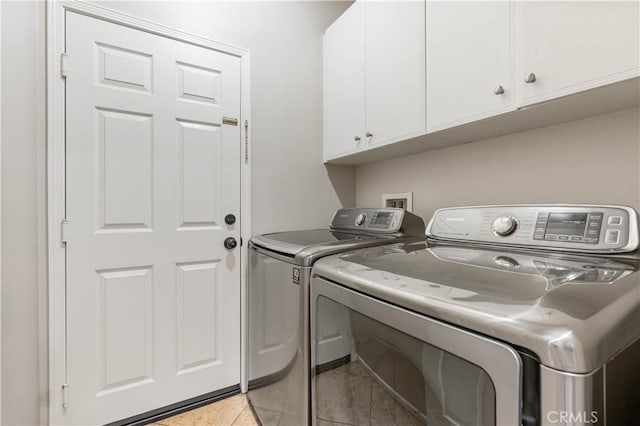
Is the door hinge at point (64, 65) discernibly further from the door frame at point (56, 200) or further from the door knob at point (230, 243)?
the door knob at point (230, 243)

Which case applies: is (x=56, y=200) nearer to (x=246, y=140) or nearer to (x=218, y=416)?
(x=246, y=140)

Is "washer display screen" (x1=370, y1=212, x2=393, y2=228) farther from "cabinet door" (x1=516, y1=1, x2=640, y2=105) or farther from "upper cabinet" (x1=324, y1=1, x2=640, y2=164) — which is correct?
"cabinet door" (x1=516, y1=1, x2=640, y2=105)

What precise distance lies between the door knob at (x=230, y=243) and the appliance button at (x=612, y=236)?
1621 millimetres

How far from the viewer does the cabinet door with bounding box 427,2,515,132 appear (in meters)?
1.05

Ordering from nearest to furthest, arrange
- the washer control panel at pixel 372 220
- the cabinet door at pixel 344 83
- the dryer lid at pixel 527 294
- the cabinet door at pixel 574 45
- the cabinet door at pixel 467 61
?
the dryer lid at pixel 527 294, the cabinet door at pixel 574 45, the cabinet door at pixel 467 61, the washer control panel at pixel 372 220, the cabinet door at pixel 344 83

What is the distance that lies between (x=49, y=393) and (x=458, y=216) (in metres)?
1.98

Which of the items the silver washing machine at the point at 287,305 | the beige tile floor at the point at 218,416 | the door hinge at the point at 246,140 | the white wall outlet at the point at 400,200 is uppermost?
the door hinge at the point at 246,140

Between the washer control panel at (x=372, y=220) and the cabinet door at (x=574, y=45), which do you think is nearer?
the cabinet door at (x=574, y=45)

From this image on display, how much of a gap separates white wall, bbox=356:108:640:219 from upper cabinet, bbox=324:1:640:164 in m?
0.07

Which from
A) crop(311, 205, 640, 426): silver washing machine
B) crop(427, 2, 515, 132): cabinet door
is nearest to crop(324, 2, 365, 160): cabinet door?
crop(427, 2, 515, 132): cabinet door

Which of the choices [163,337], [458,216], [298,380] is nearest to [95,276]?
[163,337]

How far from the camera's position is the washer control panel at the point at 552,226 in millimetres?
837

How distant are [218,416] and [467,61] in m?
2.04

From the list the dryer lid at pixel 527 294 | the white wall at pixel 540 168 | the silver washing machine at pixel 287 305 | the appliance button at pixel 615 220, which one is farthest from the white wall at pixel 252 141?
the appliance button at pixel 615 220
